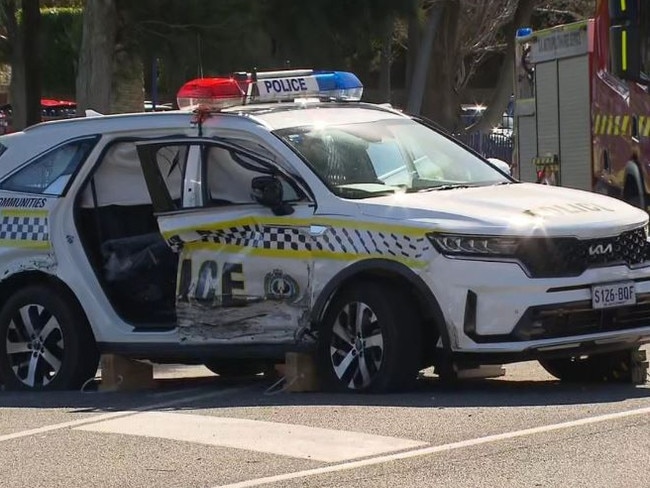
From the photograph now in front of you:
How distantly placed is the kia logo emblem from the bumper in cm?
10

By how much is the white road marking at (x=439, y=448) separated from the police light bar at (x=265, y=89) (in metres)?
3.37

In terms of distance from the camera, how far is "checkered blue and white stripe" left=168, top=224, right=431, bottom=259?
8219 millimetres

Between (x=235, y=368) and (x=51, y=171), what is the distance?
1.86 metres

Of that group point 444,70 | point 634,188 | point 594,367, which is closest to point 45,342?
point 594,367

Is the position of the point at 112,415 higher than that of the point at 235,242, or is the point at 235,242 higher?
the point at 235,242

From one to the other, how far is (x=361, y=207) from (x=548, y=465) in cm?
257

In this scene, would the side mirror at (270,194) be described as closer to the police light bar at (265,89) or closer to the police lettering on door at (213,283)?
the police lettering on door at (213,283)

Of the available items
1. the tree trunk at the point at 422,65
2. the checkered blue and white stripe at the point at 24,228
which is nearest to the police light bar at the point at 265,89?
the checkered blue and white stripe at the point at 24,228

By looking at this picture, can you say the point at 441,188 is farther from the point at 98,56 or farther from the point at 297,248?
the point at 98,56

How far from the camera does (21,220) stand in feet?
32.5

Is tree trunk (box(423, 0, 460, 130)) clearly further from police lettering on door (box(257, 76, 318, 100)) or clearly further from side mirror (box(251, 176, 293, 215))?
side mirror (box(251, 176, 293, 215))

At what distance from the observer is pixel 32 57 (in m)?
21.5

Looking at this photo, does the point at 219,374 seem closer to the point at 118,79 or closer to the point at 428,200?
the point at 428,200

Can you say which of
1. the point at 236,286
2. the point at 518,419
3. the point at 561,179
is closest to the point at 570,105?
the point at 561,179
